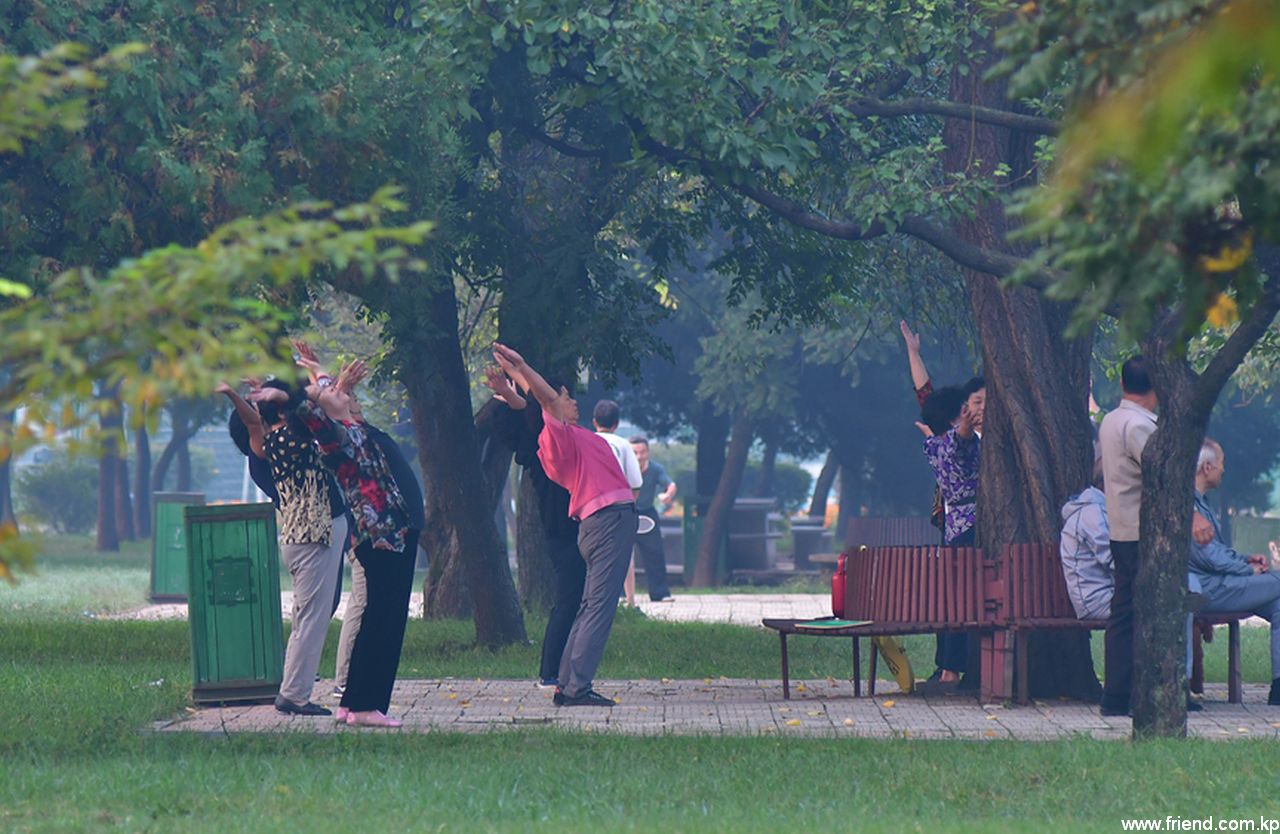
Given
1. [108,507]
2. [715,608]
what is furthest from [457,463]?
[108,507]

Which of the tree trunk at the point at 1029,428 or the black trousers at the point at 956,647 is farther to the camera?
the black trousers at the point at 956,647

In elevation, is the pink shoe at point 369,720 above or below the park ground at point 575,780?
below

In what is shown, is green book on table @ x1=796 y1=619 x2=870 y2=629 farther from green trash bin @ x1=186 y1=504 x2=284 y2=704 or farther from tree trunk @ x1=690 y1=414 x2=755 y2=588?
tree trunk @ x1=690 y1=414 x2=755 y2=588

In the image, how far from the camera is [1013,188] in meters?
12.7

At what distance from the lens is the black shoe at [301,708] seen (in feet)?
35.2

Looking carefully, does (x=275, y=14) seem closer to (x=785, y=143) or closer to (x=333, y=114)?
(x=333, y=114)

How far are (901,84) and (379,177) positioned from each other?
13.4 feet

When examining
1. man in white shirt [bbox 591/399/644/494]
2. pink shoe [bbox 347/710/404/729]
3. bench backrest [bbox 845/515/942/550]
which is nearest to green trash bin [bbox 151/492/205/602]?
bench backrest [bbox 845/515/942/550]

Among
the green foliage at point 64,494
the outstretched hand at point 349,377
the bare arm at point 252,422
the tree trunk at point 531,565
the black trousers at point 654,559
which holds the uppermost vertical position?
the outstretched hand at point 349,377

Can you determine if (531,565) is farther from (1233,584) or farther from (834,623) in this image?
(1233,584)

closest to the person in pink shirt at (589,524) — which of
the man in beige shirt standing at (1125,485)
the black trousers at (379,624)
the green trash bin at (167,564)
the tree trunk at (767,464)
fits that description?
the black trousers at (379,624)

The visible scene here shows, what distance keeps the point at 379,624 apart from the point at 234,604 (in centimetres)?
193

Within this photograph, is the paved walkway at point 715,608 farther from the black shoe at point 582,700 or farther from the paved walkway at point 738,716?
the black shoe at point 582,700

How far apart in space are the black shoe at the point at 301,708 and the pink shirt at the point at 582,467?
1808 millimetres
